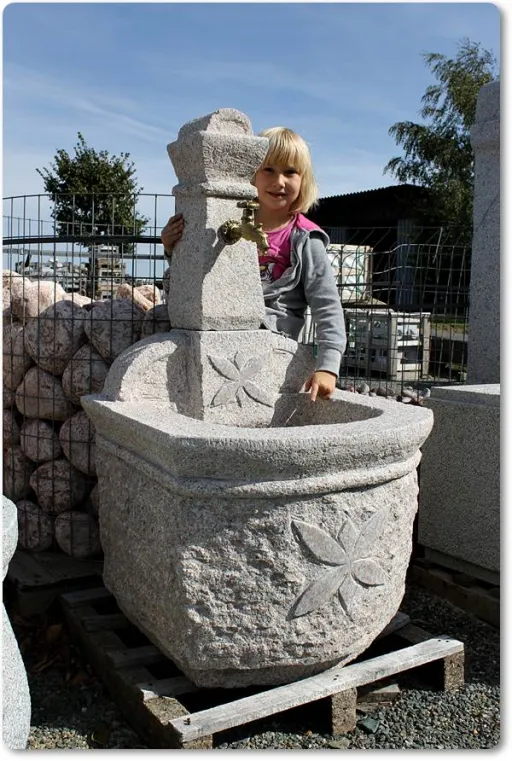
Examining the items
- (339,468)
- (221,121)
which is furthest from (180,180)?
(339,468)

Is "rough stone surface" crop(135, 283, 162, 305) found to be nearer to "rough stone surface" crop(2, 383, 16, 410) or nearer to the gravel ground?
"rough stone surface" crop(2, 383, 16, 410)

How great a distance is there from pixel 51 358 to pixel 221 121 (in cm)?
131

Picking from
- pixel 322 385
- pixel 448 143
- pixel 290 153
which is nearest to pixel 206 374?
pixel 322 385

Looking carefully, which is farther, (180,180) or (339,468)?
(180,180)

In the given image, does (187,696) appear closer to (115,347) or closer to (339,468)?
(339,468)

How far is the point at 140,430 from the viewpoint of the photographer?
92.7 inches

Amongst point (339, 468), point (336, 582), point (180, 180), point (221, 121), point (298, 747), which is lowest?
point (298, 747)

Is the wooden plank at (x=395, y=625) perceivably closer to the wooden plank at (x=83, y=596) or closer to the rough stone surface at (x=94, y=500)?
the wooden plank at (x=83, y=596)

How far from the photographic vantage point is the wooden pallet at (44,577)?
3.07 m

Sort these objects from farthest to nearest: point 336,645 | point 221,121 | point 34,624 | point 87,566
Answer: point 87,566 < point 34,624 < point 221,121 < point 336,645

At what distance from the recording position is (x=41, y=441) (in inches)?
135

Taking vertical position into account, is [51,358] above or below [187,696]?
above

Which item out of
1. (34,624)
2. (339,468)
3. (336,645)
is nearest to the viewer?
(339,468)

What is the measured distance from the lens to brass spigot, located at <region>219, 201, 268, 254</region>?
279 centimetres
